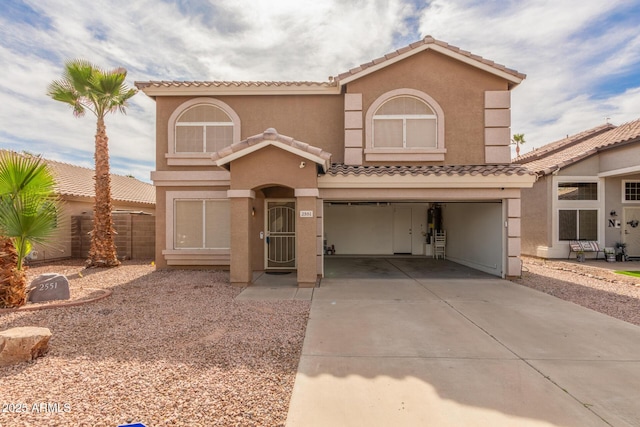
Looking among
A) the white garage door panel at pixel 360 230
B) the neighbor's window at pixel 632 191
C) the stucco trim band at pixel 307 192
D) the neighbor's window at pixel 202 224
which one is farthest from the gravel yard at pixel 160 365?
the neighbor's window at pixel 632 191

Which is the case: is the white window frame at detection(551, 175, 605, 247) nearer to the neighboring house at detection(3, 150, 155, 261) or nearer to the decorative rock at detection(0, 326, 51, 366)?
the decorative rock at detection(0, 326, 51, 366)

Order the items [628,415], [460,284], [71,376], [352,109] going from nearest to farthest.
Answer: [628,415]
[71,376]
[460,284]
[352,109]

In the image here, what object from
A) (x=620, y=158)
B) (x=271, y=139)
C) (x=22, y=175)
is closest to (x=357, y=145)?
(x=271, y=139)

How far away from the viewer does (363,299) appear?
27.0 ft

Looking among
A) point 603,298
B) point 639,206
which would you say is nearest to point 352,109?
point 603,298

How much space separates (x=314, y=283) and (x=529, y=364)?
578 cm

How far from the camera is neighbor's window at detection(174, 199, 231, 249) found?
12.2 m

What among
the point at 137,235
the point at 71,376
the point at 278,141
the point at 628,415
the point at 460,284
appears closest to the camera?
the point at 628,415

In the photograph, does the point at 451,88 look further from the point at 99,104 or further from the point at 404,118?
the point at 99,104

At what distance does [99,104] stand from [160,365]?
41.0 feet

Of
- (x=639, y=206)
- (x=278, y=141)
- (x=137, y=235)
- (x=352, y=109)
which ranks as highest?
(x=352, y=109)

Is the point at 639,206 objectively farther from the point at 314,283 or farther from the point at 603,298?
the point at 314,283

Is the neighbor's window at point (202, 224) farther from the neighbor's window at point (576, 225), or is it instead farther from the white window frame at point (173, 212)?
the neighbor's window at point (576, 225)

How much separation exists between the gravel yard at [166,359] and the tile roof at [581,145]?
8.54 metres
